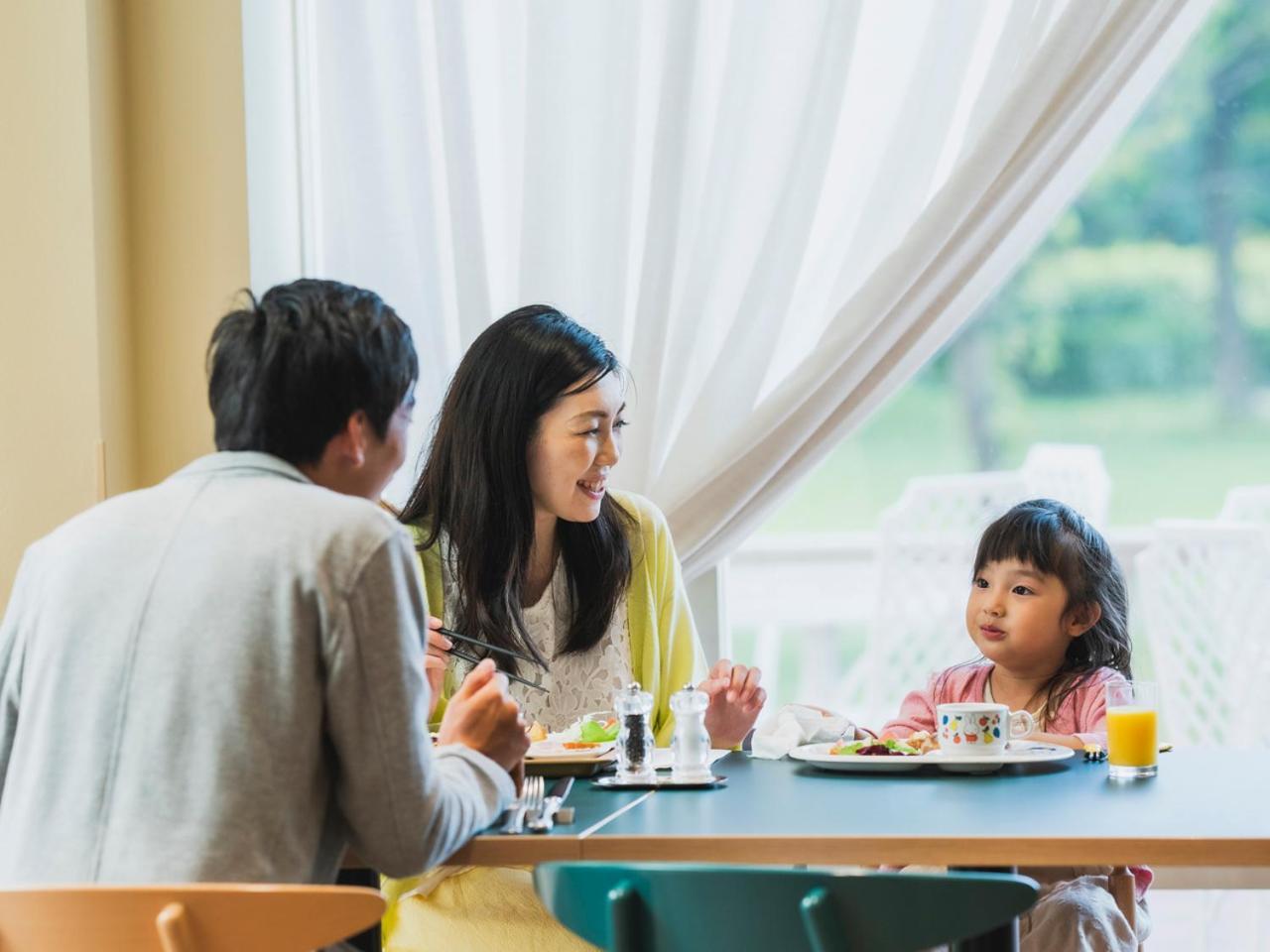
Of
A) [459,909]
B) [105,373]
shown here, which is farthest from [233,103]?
[459,909]

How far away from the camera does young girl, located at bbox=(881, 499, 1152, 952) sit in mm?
2113

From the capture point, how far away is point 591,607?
2170mm

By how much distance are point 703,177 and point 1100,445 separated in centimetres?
497

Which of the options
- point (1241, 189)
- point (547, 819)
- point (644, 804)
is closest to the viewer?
point (547, 819)

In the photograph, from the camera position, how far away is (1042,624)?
215cm

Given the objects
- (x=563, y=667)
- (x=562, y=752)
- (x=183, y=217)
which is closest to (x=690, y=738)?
(x=562, y=752)

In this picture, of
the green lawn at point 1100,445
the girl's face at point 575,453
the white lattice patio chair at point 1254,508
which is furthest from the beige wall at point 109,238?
the green lawn at point 1100,445

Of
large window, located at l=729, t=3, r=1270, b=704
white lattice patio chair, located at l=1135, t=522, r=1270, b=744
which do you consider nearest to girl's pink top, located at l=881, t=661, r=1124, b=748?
white lattice patio chair, located at l=1135, t=522, r=1270, b=744

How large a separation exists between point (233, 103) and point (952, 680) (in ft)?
4.85

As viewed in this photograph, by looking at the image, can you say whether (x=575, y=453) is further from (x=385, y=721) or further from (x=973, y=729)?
(x=385, y=721)

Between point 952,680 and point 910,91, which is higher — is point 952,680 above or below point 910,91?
below

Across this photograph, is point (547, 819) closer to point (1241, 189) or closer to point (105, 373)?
point (105, 373)

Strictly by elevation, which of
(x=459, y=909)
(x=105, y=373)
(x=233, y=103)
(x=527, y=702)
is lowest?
(x=459, y=909)

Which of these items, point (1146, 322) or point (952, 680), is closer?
point (952, 680)
